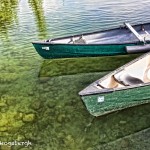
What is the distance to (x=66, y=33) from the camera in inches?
826

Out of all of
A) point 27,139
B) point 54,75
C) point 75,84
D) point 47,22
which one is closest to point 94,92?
point 27,139

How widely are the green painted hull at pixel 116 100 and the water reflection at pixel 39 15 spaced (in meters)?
12.0

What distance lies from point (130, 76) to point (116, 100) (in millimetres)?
→ 1707

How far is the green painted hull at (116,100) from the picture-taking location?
31.7 ft

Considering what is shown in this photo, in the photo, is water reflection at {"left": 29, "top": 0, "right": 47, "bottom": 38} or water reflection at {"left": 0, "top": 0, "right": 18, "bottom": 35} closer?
water reflection at {"left": 29, "top": 0, "right": 47, "bottom": 38}

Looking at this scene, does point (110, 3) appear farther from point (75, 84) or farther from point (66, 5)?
point (75, 84)

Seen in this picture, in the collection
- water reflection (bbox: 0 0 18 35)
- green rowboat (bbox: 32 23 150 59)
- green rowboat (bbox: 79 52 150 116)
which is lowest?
green rowboat (bbox: 79 52 150 116)

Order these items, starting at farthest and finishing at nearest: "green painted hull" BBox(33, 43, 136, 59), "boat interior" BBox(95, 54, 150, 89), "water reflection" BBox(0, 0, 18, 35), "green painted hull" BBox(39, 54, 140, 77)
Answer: "water reflection" BBox(0, 0, 18, 35)
"green painted hull" BBox(39, 54, 140, 77)
"green painted hull" BBox(33, 43, 136, 59)
"boat interior" BBox(95, 54, 150, 89)

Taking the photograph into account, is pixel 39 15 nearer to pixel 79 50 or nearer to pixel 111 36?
pixel 111 36

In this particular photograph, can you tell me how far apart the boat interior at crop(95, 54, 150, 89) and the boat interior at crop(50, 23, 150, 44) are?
11.6 ft

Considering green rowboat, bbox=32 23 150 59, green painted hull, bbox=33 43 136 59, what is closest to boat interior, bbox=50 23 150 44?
green rowboat, bbox=32 23 150 59

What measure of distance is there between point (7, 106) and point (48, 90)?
6.55 feet

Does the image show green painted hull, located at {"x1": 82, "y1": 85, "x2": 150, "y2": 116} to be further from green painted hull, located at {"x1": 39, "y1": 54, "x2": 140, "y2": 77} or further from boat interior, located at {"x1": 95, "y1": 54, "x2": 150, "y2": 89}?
green painted hull, located at {"x1": 39, "y1": 54, "x2": 140, "y2": 77}

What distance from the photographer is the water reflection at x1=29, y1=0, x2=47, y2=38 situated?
22013 mm
